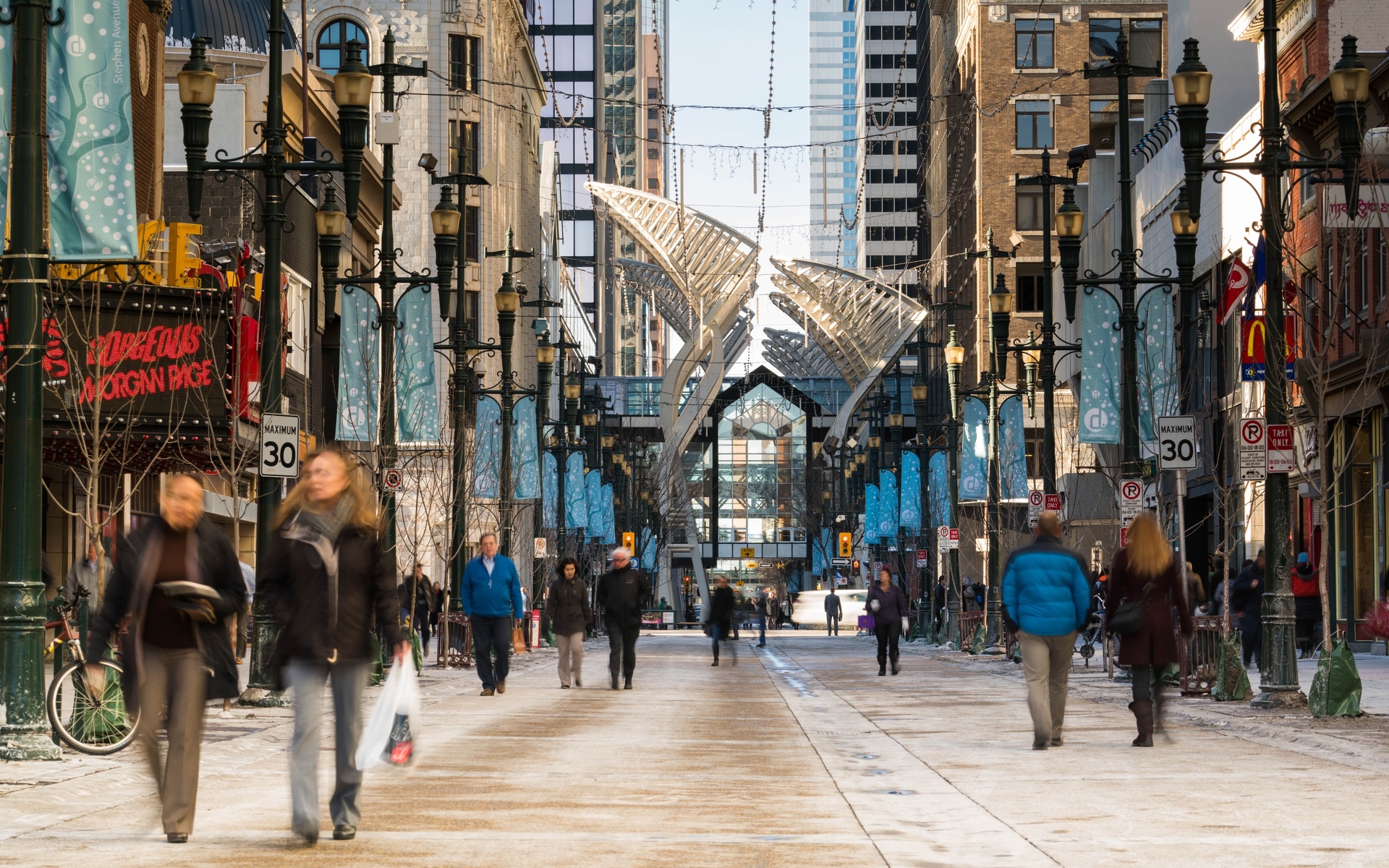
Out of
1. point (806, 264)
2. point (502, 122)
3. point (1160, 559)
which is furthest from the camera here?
point (806, 264)

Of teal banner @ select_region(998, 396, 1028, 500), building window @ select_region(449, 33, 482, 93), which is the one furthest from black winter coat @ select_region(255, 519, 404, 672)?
building window @ select_region(449, 33, 482, 93)

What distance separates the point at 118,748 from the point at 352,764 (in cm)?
620

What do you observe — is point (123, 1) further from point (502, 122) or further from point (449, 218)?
point (502, 122)

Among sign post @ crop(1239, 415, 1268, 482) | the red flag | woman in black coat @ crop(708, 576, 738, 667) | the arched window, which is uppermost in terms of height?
the arched window

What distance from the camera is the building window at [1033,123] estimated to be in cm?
8862

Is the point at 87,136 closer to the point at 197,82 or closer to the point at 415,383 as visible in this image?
the point at 197,82

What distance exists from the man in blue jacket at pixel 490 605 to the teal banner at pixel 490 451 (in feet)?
50.6

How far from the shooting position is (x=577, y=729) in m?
17.9

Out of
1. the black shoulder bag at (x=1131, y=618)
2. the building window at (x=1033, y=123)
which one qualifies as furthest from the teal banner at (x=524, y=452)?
the building window at (x=1033, y=123)

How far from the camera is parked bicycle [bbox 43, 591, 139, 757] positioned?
47.0 ft

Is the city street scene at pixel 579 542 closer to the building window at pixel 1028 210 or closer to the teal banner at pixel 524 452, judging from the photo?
the teal banner at pixel 524 452

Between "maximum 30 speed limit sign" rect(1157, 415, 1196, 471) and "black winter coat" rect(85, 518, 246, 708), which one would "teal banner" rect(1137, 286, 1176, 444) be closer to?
"maximum 30 speed limit sign" rect(1157, 415, 1196, 471)

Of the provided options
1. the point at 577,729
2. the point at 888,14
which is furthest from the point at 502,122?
the point at 888,14

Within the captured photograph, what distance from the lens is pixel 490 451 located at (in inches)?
1753
